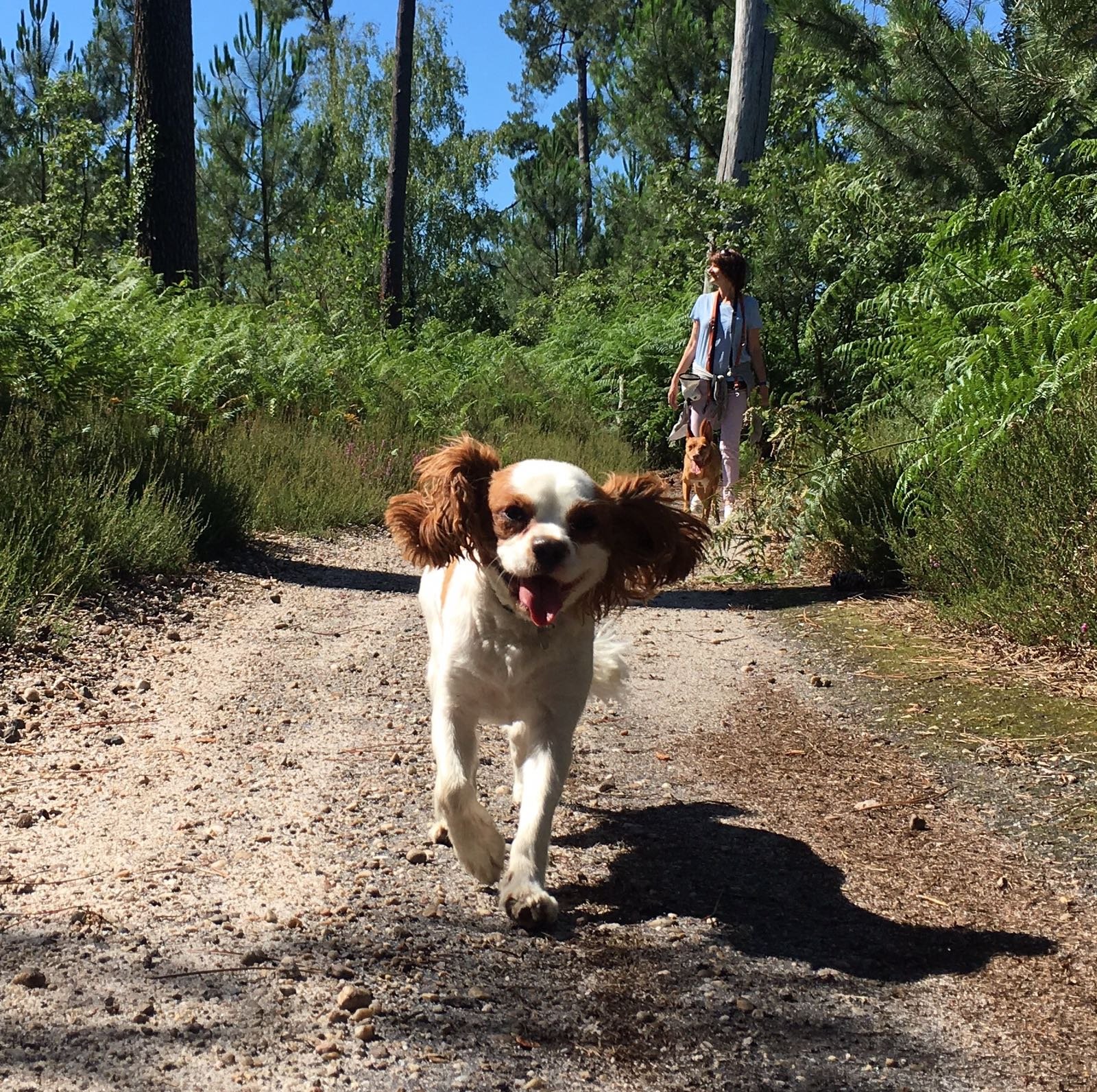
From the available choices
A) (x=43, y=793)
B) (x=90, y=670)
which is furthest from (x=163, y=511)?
(x=43, y=793)

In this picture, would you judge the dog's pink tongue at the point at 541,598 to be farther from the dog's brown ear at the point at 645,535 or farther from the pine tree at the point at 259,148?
the pine tree at the point at 259,148

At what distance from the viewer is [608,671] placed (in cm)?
470

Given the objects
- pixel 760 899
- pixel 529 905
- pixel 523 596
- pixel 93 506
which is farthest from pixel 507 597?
pixel 93 506

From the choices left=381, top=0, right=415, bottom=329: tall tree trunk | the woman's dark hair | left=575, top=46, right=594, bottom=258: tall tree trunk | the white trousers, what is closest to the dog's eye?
the white trousers

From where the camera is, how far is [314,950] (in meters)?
2.99

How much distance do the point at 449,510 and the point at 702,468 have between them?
6270 millimetres

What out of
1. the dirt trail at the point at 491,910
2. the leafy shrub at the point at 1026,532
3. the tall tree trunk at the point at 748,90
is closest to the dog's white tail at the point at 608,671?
the dirt trail at the point at 491,910

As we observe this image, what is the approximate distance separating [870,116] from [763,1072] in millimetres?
8221

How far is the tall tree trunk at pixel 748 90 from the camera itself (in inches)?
619

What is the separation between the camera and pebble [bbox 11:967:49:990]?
2686 mm

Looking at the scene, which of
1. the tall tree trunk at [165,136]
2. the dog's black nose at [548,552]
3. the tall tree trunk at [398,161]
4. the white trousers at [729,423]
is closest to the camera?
the dog's black nose at [548,552]

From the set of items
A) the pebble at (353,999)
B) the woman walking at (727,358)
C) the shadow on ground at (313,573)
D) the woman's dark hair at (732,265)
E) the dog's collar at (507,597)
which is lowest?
the pebble at (353,999)

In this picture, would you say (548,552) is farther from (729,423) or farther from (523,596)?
(729,423)

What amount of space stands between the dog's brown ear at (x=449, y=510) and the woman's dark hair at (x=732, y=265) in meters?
5.80
